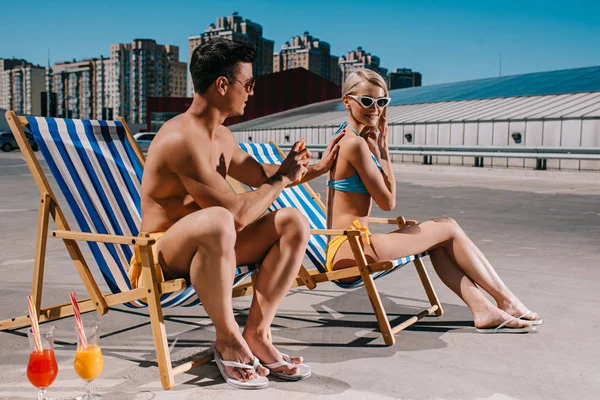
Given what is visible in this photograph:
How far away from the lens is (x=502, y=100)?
26.0 m

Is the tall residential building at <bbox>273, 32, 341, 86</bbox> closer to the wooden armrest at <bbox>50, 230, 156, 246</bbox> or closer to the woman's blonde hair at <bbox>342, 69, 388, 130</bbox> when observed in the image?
the woman's blonde hair at <bbox>342, 69, 388, 130</bbox>

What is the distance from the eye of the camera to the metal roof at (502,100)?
21.4m

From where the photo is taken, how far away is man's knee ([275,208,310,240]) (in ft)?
9.97

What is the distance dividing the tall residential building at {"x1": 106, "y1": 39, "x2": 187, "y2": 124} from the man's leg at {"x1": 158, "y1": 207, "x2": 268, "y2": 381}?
12072cm

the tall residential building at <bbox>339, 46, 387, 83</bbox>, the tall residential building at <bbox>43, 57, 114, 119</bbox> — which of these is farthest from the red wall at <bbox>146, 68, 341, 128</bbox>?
the tall residential building at <bbox>339, 46, 387, 83</bbox>

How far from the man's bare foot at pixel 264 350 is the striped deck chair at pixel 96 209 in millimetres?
235

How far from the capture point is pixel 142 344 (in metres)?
3.48

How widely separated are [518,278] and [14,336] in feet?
12.1

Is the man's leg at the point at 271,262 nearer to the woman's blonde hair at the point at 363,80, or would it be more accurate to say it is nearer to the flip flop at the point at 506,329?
the woman's blonde hair at the point at 363,80

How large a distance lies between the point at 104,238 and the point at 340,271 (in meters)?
1.33

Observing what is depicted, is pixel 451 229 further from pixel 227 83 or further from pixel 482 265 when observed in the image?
pixel 227 83

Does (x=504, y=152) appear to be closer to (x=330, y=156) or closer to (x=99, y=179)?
(x=330, y=156)

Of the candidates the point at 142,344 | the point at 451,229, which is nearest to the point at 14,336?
the point at 142,344

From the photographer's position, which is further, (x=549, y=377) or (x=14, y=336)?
(x=14, y=336)
